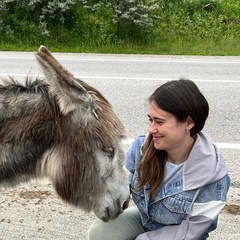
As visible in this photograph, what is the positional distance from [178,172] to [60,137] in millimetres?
926

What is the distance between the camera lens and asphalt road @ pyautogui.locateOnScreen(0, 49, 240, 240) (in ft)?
14.0

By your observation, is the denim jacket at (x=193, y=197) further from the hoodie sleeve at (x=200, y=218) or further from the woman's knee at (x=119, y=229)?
the woman's knee at (x=119, y=229)

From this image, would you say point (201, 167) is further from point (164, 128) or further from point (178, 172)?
point (164, 128)

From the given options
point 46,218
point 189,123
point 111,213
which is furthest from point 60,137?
point 46,218

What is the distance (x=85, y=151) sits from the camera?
264 centimetres

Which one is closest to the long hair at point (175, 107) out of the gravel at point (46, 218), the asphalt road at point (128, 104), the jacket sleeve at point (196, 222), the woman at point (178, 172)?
the woman at point (178, 172)

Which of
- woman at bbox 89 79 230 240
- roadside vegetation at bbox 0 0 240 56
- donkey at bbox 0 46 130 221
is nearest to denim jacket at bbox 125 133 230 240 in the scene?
woman at bbox 89 79 230 240

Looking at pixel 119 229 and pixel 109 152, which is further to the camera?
pixel 119 229

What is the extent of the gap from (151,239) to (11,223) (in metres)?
1.54

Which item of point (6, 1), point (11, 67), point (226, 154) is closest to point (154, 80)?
point (11, 67)

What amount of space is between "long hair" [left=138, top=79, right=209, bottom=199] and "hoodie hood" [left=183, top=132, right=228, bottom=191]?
12 cm

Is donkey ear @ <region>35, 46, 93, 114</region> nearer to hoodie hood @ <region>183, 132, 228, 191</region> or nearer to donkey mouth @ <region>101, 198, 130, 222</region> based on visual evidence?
donkey mouth @ <region>101, 198, 130, 222</region>

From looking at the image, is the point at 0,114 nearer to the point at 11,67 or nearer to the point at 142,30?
the point at 11,67

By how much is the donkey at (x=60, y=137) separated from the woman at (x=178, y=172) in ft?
1.38
